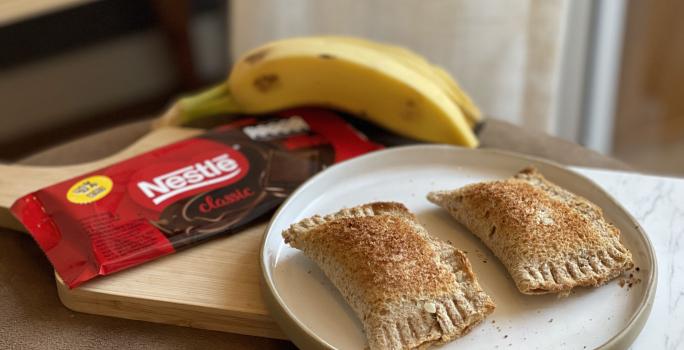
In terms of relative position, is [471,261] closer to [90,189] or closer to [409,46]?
[90,189]

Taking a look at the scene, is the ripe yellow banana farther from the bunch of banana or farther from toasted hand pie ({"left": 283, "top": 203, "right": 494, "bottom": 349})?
toasted hand pie ({"left": 283, "top": 203, "right": 494, "bottom": 349})

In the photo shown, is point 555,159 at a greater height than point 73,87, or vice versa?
point 555,159

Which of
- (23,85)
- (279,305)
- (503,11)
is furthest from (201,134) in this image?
(23,85)

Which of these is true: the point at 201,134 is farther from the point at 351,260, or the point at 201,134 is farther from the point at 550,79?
the point at 550,79

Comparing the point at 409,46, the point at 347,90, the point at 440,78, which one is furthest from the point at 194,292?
the point at 409,46

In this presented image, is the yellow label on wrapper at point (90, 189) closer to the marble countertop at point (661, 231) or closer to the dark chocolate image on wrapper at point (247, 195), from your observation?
the dark chocolate image on wrapper at point (247, 195)

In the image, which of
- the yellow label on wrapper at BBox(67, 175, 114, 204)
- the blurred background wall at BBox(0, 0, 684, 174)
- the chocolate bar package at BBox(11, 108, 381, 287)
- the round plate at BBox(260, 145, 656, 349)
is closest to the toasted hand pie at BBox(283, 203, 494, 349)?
the round plate at BBox(260, 145, 656, 349)
